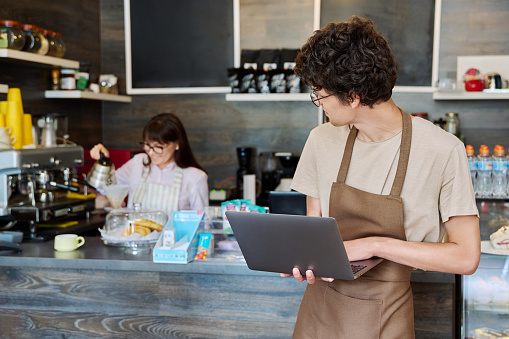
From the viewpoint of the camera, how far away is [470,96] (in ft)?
12.4

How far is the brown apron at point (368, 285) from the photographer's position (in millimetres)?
1561

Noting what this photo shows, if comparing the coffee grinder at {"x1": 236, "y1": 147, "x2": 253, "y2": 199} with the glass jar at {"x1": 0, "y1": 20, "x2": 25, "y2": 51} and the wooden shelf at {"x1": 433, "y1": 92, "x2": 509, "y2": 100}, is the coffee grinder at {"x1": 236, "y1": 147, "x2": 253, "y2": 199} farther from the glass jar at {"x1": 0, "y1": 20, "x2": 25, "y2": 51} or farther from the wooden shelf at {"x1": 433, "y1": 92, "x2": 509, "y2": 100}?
the glass jar at {"x1": 0, "y1": 20, "x2": 25, "y2": 51}

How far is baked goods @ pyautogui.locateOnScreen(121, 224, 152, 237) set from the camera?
2424mm

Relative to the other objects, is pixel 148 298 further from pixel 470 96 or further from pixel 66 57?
pixel 470 96

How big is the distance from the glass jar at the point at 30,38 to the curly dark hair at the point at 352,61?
2.10 m

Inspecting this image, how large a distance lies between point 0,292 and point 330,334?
1471 millimetres

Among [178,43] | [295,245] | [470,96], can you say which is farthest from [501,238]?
[178,43]

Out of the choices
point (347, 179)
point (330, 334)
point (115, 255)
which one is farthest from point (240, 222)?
point (115, 255)

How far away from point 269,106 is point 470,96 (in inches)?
56.8

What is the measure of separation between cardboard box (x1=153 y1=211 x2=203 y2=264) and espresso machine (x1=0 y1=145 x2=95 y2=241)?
0.65m

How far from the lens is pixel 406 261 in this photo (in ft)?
4.88

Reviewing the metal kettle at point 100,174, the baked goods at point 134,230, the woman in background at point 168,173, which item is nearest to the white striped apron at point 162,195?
the woman in background at point 168,173

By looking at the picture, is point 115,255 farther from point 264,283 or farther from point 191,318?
point 264,283

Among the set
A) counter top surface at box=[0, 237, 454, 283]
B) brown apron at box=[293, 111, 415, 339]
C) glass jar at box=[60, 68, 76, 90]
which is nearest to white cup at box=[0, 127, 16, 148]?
counter top surface at box=[0, 237, 454, 283]
